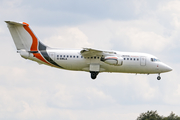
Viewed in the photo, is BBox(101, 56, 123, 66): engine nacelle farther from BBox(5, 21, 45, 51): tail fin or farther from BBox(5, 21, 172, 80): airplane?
BBox(5, 21, 45, 51): tail fin

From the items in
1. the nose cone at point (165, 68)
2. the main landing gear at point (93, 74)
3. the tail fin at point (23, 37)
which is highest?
the tail fin at point (23, 37)

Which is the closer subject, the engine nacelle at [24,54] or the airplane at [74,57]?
the airplane at [74,57]

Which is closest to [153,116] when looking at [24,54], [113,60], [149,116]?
[149,116]

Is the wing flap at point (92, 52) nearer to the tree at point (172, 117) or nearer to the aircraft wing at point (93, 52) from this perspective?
the aircraft wing at point (93, 52)

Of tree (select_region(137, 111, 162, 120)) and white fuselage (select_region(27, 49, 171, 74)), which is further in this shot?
white fuselage (select_region(27, 49, 171, 74))

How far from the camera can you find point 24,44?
56875 millimetres

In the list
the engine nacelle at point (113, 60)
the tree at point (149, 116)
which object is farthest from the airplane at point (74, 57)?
the tree at point (149, 116)

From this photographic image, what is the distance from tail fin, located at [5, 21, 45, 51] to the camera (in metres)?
56.5

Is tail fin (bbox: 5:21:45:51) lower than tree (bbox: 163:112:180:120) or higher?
higher

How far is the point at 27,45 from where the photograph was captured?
56906 mm

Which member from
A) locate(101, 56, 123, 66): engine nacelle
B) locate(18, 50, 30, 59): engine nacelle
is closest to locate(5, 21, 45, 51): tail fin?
locate(18, 50, 30, 59): engine nacelle

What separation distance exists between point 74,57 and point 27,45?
6358 millimetres

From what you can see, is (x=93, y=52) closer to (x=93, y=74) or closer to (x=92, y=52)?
(x=92, y=52)

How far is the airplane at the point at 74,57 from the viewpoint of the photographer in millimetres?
56125
